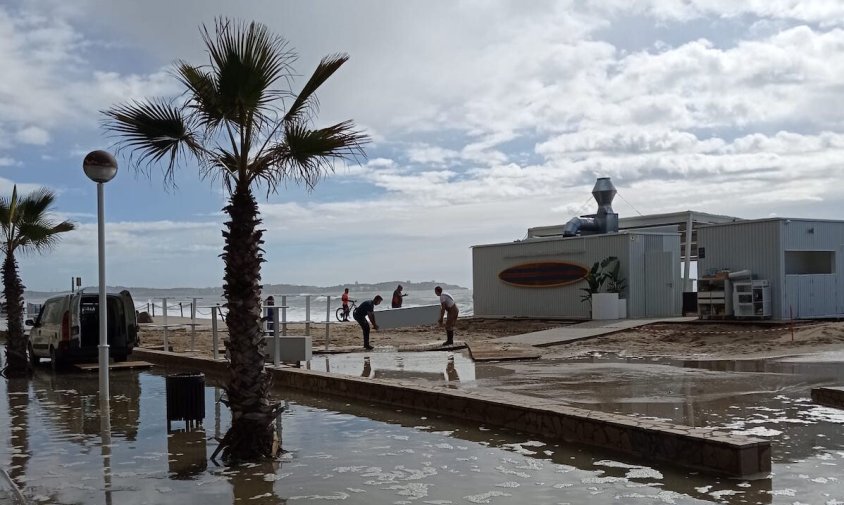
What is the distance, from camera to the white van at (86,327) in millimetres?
16766

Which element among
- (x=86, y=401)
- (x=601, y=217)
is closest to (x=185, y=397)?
(x=86, y=401)

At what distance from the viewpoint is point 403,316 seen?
27.5 metres

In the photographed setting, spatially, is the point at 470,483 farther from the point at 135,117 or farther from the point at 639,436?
the point at 135,117

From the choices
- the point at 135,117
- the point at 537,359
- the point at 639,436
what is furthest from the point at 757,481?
the point at 537,359

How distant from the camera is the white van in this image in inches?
660

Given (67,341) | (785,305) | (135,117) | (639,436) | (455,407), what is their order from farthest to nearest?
A: (785,305) → (67,341) → (455,407) → (135,117) → (639,436)

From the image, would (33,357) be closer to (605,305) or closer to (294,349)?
(294,349)

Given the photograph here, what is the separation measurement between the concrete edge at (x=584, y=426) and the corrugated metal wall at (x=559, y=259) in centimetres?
1755

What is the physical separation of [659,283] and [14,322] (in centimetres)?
2027

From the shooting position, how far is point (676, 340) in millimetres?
21500

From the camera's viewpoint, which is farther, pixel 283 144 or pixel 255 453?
pixel 283 144

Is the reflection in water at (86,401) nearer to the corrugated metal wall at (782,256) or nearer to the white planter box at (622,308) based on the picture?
the white planter box at (622,308)

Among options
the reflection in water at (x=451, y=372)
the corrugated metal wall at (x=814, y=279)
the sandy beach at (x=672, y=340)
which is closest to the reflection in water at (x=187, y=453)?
the reflection in water at (x=451, y=372)

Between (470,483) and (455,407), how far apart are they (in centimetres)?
325
